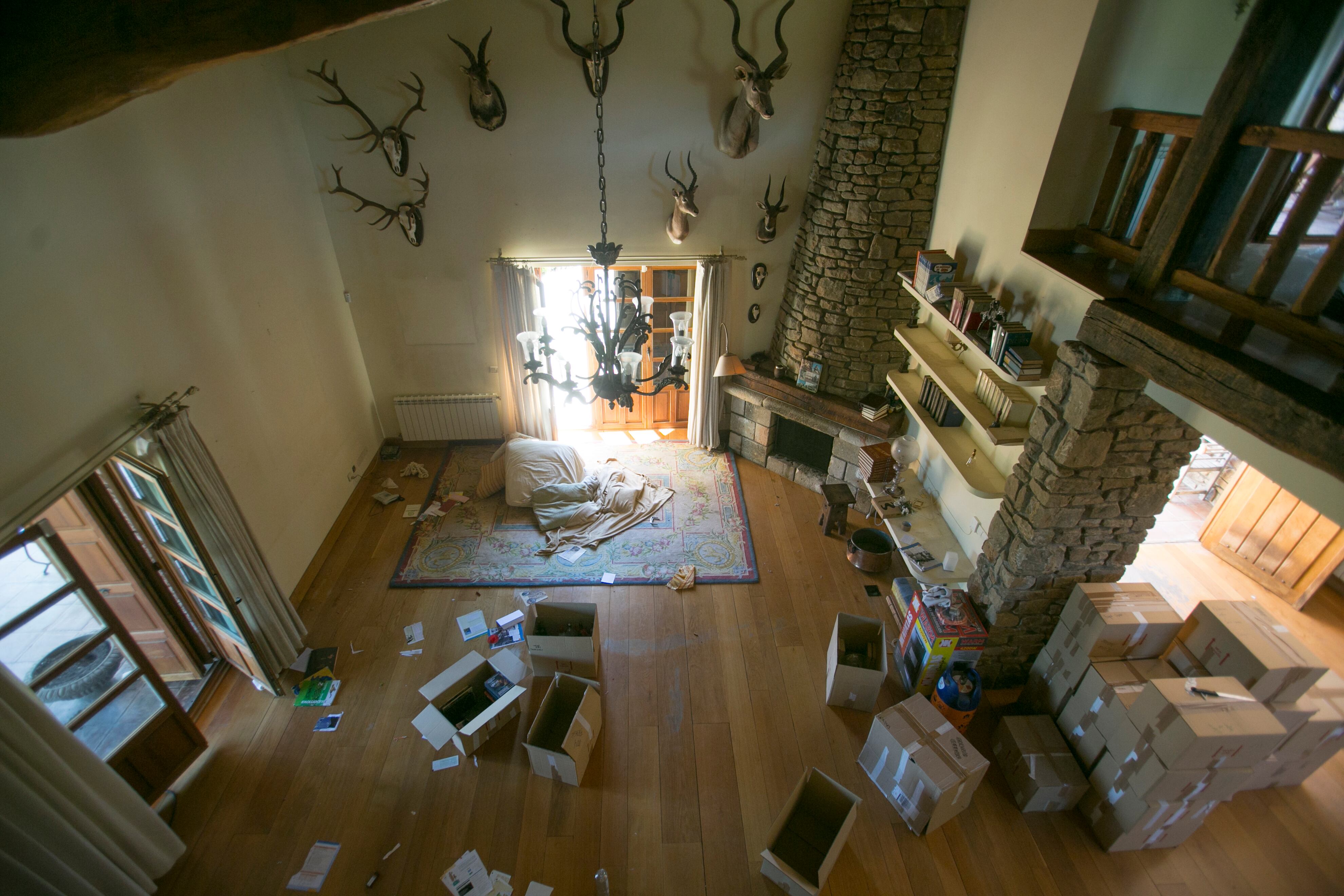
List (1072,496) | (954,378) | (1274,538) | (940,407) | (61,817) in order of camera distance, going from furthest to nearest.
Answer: (1274,538)
(940,407)
(954,378)
(1072,496)
(61,817)

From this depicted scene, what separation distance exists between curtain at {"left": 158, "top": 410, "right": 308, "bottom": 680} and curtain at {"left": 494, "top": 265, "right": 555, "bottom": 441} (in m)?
2.45

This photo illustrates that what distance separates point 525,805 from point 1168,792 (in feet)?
10.2

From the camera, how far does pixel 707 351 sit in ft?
18.6

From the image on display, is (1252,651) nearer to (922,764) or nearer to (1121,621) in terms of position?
(1121,621)

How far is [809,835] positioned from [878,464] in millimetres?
2735

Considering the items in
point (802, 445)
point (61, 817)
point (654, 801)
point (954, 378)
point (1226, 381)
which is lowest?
point (654, 801)

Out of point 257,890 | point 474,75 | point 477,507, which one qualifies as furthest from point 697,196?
point 257,890

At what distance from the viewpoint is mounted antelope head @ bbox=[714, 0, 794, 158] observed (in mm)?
4203

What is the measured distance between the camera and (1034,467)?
10.0ft

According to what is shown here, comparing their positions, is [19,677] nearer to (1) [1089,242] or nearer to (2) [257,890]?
(2) [257,890]

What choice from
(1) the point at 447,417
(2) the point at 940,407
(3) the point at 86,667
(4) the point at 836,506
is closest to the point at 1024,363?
(2) the point at 940,407

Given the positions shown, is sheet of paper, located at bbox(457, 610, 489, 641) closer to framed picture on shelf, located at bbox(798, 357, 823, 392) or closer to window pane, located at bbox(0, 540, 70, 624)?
window pane, located at bbox(0, 540, 70, 624)

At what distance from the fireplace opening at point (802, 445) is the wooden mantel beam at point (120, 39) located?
443 centimetres

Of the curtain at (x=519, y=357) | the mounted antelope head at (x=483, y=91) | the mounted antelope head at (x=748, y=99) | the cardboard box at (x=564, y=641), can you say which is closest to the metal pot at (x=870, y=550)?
the cardboard box at (x=564, y=641)
